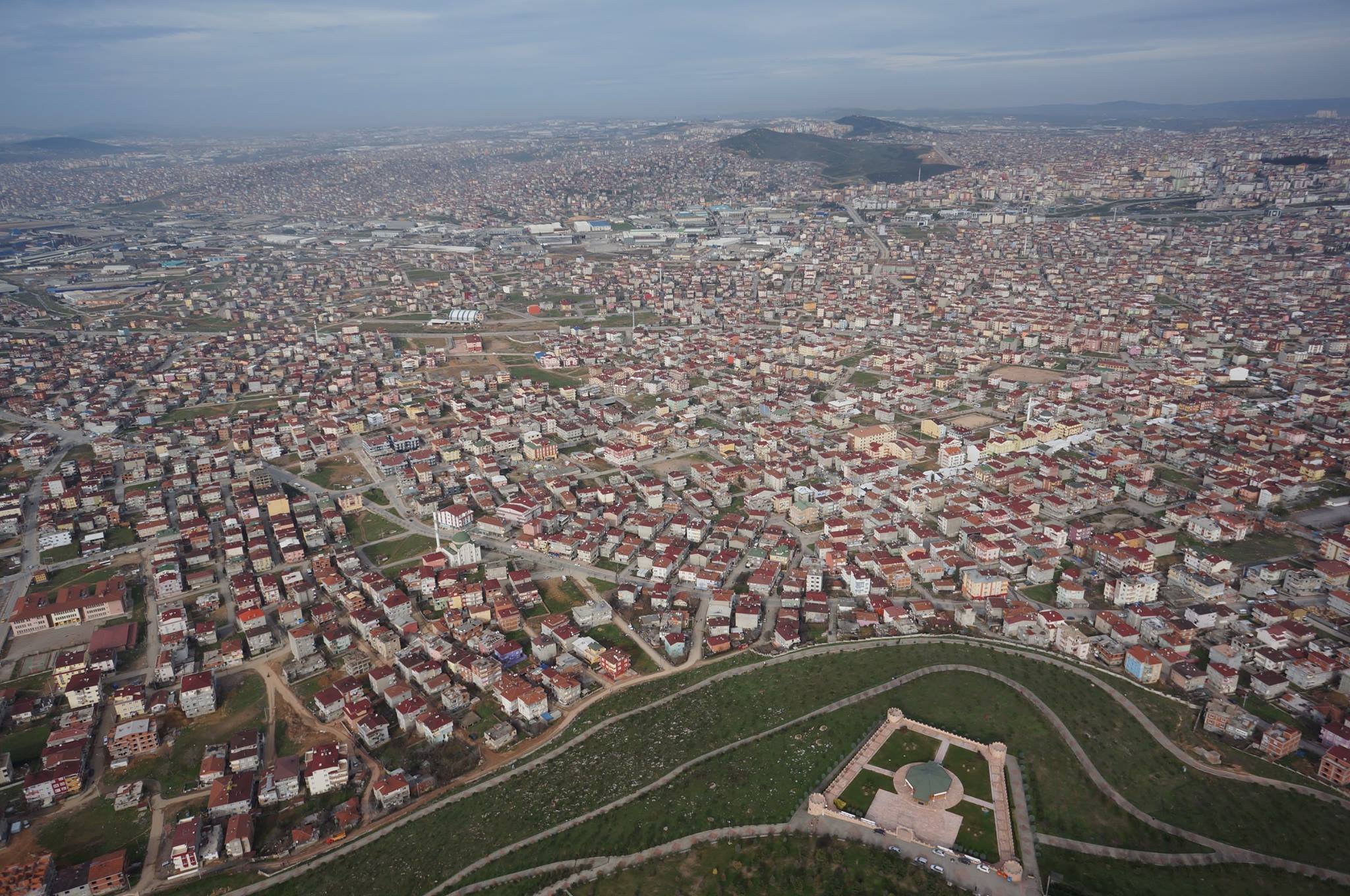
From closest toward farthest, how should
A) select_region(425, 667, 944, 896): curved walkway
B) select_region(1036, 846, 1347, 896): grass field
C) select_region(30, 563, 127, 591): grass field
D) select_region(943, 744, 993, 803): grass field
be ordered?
select_region(1036, 846, 1347, 896): grass field < select_region(425, 667, 944, 896): curved walkway < select_region(943, 744, 993, 803): grass field < select_region(30, 563, 127, 591): grass field

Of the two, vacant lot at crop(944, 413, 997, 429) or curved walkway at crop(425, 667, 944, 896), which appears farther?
vacant lot at crop(944, 413, 997, 429)

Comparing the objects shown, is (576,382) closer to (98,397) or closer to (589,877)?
(98,397)

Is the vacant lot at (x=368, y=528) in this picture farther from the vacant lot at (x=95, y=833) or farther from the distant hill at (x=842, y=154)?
the distant hill at (x=842, y=154)

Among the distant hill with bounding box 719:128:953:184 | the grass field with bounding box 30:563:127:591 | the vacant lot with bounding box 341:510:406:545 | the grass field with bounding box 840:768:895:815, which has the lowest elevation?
the grass field with bounding box 840:768:895:815

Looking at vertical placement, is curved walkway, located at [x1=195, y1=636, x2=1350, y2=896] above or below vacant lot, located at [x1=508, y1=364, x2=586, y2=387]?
below

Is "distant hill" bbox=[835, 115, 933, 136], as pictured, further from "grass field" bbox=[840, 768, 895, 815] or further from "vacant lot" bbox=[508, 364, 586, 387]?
"grass field" bbox=[840, 768, 895, 815]

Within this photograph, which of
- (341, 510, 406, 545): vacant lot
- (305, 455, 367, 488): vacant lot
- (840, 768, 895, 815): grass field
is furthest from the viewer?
(305, 455, 367, 488): vacant lot

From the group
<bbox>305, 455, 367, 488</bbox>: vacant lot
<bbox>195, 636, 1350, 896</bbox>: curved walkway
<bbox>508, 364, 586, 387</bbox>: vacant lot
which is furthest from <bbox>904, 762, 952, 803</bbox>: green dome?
<bbox>508, 364, 586, 387</bbox>: vacant lot
